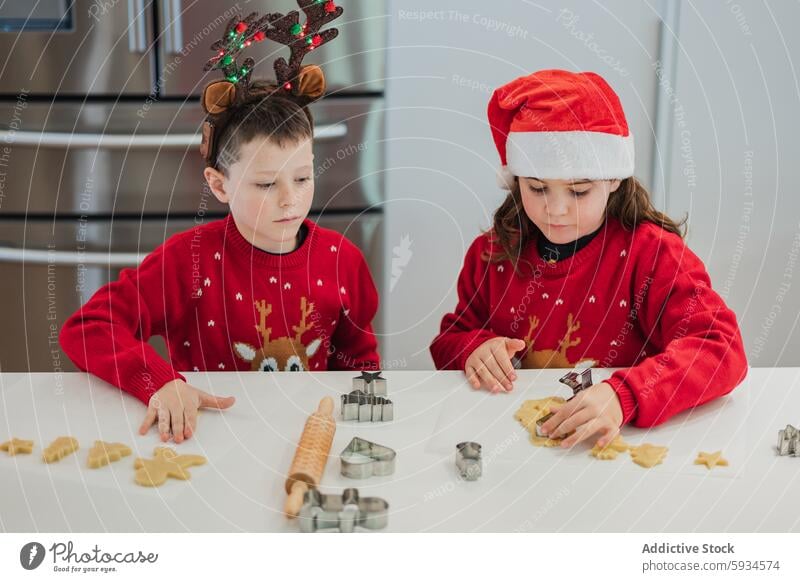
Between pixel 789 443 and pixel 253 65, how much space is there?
0.50 m

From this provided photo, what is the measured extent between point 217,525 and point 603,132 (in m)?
0.43

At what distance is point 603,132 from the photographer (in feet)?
2.41

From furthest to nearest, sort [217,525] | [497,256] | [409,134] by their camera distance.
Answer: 1. [409,134]
2. [497,256]
3. [217,525]

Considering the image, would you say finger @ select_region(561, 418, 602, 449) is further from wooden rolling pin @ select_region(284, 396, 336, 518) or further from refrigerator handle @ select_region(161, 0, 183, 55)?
refrigerator handle @ select_region(161, 0, 183, 55)

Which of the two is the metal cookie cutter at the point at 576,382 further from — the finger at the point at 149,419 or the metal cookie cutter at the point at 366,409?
the finger at the point at 149,419

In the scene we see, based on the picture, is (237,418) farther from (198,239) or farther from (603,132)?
(603,132)

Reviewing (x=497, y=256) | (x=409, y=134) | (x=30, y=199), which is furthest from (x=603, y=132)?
(x=30, y=199)

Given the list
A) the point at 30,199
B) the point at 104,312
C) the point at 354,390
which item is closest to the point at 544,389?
the point at 354,390

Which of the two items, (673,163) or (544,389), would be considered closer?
(544,389)

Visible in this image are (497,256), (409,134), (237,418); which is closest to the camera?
(237,418)

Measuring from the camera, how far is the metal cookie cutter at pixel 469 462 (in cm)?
56

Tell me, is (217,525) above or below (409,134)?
below

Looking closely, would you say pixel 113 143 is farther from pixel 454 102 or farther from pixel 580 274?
pixel 580 274
